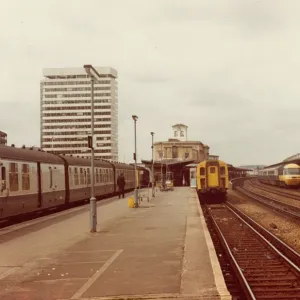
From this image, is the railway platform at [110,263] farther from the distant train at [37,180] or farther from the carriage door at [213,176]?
the carriage door at [213,176]

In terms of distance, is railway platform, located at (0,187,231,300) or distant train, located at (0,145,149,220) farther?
distant train, located at (0,145,149,220)

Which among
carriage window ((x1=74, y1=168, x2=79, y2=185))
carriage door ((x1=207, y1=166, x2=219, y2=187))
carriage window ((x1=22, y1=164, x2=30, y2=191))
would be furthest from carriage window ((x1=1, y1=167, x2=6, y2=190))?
carriage door ((x1=207, y1=166, x2=219, y2=187))

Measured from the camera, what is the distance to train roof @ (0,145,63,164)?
17634 millimetres

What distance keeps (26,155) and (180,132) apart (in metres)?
138

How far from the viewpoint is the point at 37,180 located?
20906 mm

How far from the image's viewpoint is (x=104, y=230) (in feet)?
52.5

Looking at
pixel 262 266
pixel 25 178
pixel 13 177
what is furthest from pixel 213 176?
pixel 262 266

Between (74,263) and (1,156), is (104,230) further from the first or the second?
(74,263)

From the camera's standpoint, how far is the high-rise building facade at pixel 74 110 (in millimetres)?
184500

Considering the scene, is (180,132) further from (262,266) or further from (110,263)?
(110,263)

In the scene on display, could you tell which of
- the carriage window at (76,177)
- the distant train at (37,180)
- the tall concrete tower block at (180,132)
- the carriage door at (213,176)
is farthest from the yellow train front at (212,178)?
the tall concrete tower block at (180,132)

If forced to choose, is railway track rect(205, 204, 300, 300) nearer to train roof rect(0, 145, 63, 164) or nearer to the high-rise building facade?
train roof rect(0, 145, 63, 164)

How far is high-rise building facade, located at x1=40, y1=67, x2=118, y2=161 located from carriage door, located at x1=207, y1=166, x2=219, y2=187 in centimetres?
14966

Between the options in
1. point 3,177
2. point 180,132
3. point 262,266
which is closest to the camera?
point 262,266
